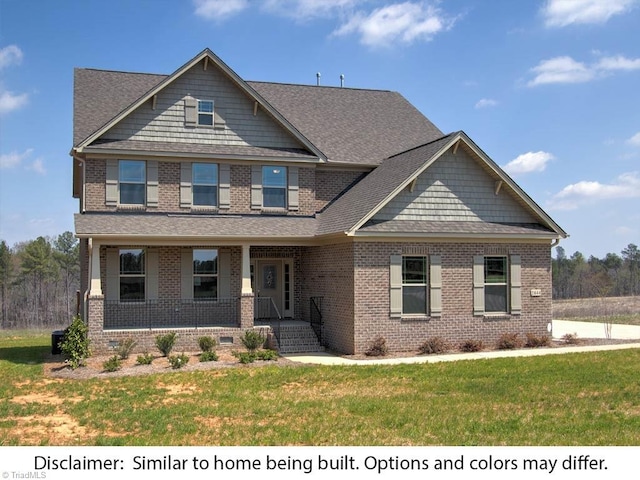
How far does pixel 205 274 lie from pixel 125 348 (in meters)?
4.23

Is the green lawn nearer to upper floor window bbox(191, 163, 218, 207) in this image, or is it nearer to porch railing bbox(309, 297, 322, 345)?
porch railing bbox(309, 297, 322, 345)

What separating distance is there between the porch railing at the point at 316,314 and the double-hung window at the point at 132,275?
16.8ft

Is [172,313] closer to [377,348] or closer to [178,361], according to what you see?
[178,361]

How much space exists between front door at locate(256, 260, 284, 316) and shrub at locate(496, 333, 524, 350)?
6.99 metres

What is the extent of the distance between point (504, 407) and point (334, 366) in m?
5.47

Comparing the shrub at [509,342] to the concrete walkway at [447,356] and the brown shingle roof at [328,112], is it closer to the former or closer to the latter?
the concrete walkway at [447,356]

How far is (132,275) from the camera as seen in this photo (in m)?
19.7

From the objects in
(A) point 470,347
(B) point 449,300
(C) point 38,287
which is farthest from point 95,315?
(C) point 38,287

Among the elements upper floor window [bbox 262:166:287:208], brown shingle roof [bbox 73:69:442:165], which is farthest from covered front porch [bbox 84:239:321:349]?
brown shingle roof [bbox 73:69:442:165]

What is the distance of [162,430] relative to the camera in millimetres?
9727

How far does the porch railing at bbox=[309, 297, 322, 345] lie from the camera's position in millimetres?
19970

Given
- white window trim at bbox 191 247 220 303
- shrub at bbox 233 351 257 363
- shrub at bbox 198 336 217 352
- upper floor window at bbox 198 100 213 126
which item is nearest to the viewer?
shrub at bbox 233 351 257 363

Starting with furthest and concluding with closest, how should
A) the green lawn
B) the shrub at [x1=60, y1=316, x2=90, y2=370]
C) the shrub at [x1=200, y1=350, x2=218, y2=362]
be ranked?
the shrub at [x1=200, y1=350, x2=218, y2=362] < the shrub at [x1=60, y1=316, x2=90, y2=370] < the green lawn

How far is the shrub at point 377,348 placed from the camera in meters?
17.6
